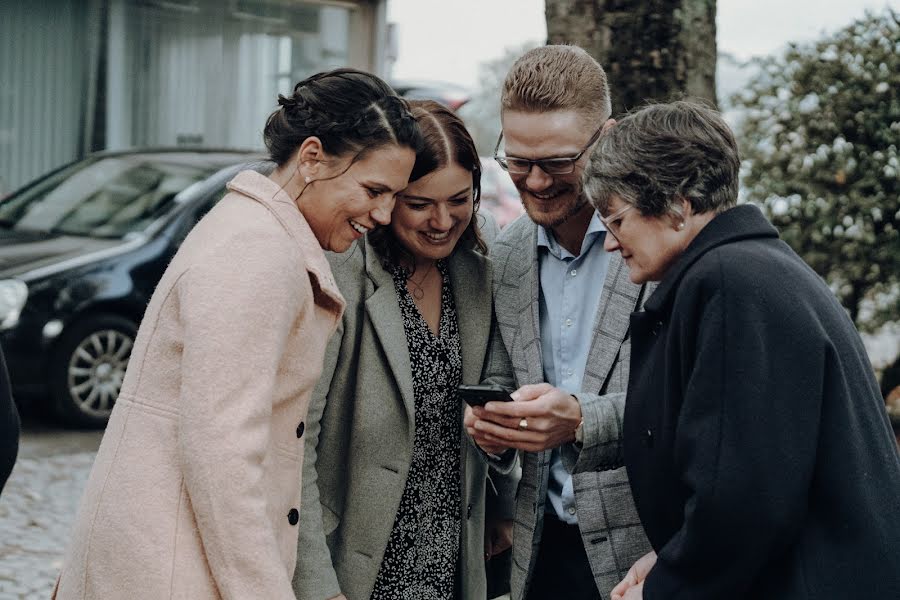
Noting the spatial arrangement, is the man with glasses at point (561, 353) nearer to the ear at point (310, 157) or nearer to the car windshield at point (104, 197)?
the ear at point (310, 157)

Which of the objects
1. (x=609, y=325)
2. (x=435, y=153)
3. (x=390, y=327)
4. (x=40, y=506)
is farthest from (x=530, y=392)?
(x=40, y=506)

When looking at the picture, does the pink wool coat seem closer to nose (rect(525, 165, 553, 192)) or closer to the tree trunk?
nose (rect(525, 165, 553, 192))

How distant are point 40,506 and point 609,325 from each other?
4.61 meters

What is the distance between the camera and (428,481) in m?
2.92

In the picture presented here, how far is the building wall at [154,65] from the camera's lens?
45.0 feet

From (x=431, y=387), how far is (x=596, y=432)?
0.46 metres

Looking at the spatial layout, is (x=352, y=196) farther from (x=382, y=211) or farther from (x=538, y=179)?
(x=538, y=179)

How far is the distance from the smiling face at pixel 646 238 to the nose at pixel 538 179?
0.52m

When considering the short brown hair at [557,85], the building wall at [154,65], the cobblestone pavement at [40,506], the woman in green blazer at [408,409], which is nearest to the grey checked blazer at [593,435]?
the woman in green blazer at [408,409]

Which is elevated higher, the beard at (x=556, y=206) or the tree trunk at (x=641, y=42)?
the tree trunk at (x=641, y=42)

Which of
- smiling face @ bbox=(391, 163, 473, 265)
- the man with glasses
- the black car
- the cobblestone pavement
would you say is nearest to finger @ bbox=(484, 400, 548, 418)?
the man with glasses

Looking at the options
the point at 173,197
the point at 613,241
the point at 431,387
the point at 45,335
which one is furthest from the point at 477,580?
the point at 173,197

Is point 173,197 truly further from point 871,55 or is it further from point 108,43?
point 108,43

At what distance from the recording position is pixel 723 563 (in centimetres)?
204
